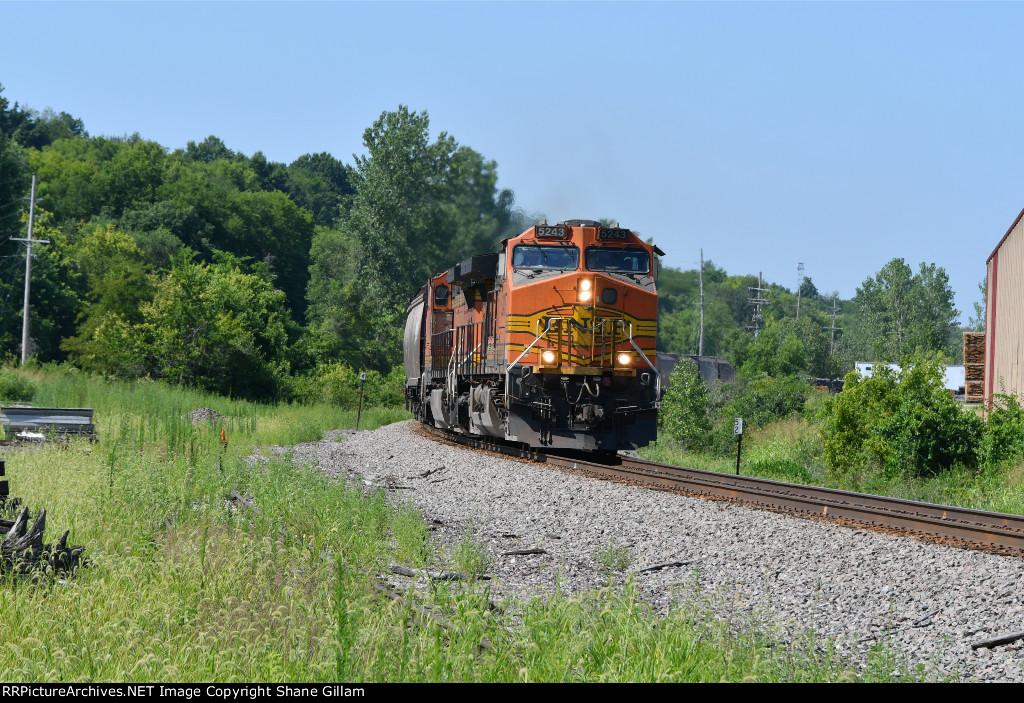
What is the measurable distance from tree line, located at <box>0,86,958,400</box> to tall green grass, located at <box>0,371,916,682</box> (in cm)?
2799

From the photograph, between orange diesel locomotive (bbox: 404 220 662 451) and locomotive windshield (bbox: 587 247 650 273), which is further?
locomotive windshield (bbox: 587 247 650 273)

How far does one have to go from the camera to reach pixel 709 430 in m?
29.2

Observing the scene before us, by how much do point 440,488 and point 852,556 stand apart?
7173 mm

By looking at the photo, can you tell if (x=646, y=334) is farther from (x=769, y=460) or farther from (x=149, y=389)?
(x=149, y=389)

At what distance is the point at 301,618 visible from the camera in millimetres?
6223

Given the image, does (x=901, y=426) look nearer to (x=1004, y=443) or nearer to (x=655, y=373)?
(x=1004, y=443)

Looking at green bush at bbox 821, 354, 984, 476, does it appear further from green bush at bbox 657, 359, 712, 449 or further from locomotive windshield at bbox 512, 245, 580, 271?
locomotive windshield at bbox 512, 245, 580, 271

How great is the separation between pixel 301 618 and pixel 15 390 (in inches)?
989

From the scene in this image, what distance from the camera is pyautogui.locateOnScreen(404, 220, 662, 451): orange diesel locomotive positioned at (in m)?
16.7

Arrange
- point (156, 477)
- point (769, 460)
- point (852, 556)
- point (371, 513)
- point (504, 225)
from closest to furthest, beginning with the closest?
1. point (852, 556)
2. point (371, 513)
3. point (156, 477)
4. point (769, 460)
5. point (504, 225)

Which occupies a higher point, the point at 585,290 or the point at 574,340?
the point at 585,290

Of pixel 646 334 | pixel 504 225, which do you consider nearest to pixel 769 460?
pixel 646 334

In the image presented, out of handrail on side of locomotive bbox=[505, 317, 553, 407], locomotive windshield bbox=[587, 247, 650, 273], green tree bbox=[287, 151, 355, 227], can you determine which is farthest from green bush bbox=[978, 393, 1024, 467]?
green tree bbox=[287, 151, 355, 227]

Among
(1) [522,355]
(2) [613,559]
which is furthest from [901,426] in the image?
(2) [613,559]
